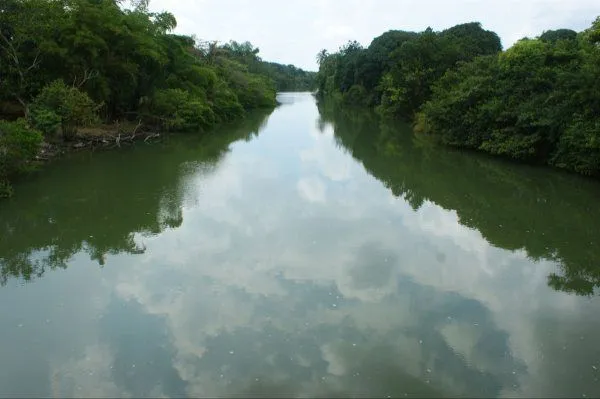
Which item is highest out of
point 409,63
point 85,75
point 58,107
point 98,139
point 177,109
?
point 409,63

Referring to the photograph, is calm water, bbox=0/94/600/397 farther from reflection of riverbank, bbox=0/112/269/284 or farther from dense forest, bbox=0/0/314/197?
dense forest, bbox=0/0/314/197

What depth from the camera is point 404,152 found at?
999 inches

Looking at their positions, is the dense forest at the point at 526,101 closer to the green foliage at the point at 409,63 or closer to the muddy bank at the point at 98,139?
the green foliage at the point at 409,63

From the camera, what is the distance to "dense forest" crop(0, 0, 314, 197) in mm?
20781

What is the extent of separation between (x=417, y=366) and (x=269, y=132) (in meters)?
28.2

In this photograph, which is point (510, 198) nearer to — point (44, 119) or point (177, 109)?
point (44, 119)

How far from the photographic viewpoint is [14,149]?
579 inches

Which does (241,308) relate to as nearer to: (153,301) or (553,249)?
(153,301)

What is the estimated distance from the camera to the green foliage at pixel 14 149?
1436 cm

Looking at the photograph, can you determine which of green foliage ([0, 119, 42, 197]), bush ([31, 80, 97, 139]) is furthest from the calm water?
bush ([31, 80, 97, 139])

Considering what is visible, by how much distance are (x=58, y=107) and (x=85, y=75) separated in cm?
322

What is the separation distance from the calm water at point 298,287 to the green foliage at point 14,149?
28.2 inches

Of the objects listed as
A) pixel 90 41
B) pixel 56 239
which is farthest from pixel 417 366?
pixel 90 41

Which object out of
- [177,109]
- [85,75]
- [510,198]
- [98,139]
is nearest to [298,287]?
[510,198]
